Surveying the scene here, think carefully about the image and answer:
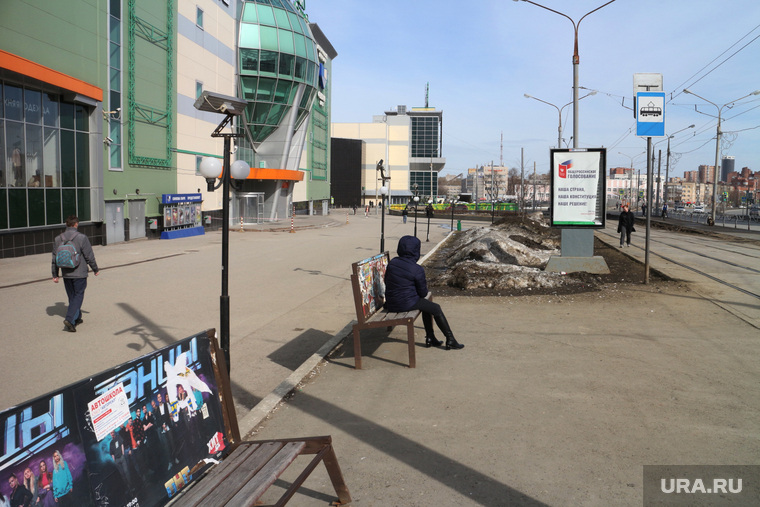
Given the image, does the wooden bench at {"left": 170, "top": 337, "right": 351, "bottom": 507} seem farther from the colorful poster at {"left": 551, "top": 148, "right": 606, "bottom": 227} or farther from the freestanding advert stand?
the colorful poster at {"left": 551, "top": 148, "right": 606, "bottom": 227}

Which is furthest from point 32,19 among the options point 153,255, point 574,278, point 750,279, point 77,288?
point 750,279

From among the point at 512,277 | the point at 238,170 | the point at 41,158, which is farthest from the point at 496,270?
the point at 41,158

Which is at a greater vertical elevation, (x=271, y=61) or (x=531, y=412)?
(x=271, y=61)

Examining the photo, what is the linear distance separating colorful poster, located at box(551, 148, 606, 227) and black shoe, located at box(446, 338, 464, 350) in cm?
856

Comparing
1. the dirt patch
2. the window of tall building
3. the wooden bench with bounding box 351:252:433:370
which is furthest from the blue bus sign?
the window of tall building

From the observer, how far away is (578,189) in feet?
51.1

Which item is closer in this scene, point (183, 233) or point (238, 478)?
point (238, 478)

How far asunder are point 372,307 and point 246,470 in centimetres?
486

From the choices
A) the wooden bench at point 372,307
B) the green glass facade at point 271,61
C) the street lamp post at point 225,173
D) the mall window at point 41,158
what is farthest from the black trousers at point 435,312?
the green glass facade at point 271,61

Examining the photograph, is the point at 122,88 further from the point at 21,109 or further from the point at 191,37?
the point at 191,37

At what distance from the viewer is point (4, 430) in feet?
7.68

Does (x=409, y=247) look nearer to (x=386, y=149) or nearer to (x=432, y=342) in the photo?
(x=432, y=342)

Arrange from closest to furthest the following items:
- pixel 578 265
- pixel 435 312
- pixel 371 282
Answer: pixel 435 312, pixel 371 282, pixel 578 265

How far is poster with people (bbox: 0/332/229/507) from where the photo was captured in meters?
2.45
